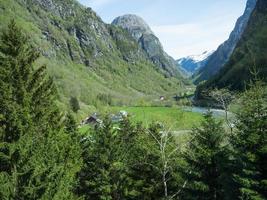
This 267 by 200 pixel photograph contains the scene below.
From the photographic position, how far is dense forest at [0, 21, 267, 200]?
26062 mm

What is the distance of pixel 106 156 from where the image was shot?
47125 mm

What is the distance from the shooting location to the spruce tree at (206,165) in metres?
31.6

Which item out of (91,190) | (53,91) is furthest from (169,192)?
(53,91)

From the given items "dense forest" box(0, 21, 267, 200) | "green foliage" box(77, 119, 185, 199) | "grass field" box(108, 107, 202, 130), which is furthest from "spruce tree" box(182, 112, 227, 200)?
"grass field" box(108, 107, 202, 130)

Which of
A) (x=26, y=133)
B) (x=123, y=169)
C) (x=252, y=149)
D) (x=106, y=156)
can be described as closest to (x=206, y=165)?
(x=252, y=149)

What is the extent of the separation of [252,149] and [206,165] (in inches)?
235

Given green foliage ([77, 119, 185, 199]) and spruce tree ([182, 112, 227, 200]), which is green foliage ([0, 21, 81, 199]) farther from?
→ spruce tree ([182, 112, 227, 200])

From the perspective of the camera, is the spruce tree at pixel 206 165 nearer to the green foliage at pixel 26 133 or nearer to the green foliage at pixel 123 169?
the green foliage at pixel 123 169

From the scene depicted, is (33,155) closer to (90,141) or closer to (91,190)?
(91,190)

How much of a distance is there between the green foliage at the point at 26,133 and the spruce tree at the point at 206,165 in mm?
9032

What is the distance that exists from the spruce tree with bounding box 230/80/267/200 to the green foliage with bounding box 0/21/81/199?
11.0 metres

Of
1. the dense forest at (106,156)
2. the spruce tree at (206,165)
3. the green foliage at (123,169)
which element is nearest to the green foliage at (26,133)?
the dense forest at (106,156)

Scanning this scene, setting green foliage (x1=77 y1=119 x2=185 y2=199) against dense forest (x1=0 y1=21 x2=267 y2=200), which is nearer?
dense forest (x1=0 y1=21 x2=267 y2=200)

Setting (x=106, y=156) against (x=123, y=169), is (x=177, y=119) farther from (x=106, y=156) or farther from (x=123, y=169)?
(x=123, y=169)
